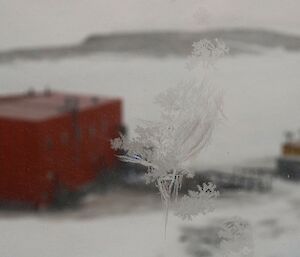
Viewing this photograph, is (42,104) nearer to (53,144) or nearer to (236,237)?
(53,144)

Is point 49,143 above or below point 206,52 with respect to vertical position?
below

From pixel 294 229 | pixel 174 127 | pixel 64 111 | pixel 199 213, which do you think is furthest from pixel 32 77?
pixel 294 229

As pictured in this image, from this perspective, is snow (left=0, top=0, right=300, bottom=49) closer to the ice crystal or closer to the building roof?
the building roof

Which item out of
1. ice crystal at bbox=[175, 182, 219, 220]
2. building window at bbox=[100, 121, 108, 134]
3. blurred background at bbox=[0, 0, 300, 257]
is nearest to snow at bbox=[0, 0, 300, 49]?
blurred background at bbox=[0, 0, 300, 257]

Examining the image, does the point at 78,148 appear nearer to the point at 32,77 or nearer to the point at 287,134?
the point at 32,77

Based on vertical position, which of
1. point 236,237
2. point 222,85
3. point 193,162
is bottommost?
point 236,237

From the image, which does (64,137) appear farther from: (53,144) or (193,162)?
(193,162)

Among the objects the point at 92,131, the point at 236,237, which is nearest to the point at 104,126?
the point at 92,131
